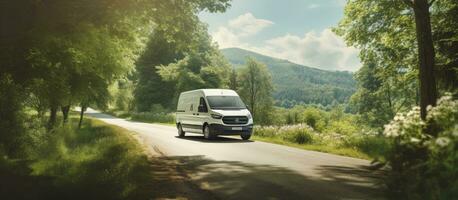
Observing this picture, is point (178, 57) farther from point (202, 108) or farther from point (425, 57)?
point (425, 57)

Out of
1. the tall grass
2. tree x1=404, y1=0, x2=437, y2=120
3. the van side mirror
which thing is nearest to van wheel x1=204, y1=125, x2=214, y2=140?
the van side mirror

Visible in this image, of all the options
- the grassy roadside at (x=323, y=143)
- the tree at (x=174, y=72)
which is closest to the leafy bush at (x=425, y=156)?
the grassy roadside at (x=323, y=143)

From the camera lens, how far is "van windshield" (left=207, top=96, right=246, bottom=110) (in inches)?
901

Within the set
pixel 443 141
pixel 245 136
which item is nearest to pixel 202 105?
pixel 245 136

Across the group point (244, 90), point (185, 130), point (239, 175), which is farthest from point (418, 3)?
point (244, 90)

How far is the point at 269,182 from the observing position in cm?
966

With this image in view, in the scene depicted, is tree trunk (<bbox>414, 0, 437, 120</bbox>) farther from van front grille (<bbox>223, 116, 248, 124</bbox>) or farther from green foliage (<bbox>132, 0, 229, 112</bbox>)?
van front grille (<bbox>223, 116, 248, 124</bbox>)

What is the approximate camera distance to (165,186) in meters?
9.34

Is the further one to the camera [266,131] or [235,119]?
[266,131]

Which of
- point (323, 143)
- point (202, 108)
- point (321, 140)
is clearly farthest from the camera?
point (202, 108)

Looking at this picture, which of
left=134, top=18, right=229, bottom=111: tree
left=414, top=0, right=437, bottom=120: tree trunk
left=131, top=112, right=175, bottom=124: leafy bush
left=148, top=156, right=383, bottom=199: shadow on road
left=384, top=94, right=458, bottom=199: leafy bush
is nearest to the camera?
left=384, top=94, right=458, bottom=199: leafy bush

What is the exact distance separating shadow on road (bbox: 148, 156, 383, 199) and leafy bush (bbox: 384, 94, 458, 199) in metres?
0.49

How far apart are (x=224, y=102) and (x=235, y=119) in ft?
4.70

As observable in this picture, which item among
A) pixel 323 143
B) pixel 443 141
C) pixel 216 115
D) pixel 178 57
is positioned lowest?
pixel 323 143
